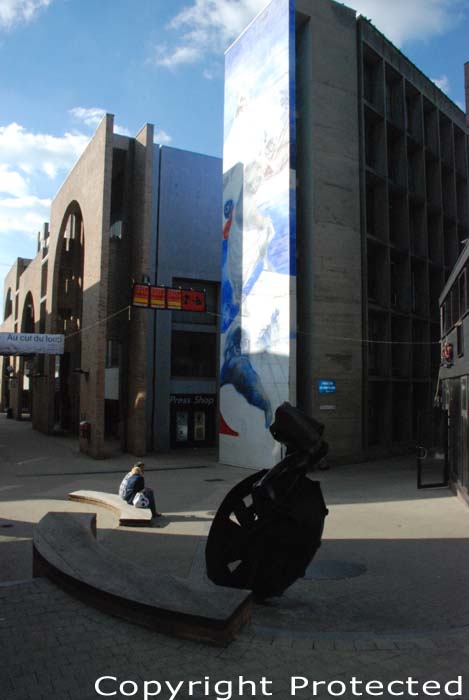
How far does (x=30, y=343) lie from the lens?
104 ft

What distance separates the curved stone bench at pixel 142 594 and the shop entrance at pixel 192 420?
23.6 meters

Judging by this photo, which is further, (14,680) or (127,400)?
(127,400)

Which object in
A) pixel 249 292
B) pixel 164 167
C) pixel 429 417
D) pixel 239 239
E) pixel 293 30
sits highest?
pixel 293 30

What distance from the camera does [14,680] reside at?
432 centimetres

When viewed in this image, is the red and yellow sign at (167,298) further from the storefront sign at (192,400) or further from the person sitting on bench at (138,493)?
the person sitting on bench at (138,493)

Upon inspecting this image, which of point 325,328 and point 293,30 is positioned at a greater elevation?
point 293,30

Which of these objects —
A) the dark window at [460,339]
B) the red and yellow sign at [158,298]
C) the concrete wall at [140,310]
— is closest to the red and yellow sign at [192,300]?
the red and yellow sign at [158,298]

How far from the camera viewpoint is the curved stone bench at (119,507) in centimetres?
1177

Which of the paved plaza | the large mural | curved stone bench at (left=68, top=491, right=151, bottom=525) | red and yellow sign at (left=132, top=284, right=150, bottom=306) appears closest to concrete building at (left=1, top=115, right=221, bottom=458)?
red and yellow sign at (left=132, top=284, right=150, bottom=306)

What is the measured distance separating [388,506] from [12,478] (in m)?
12.9

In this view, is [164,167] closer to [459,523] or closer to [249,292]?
[249,292]

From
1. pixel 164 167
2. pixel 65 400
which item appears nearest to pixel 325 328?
pixel 164 167

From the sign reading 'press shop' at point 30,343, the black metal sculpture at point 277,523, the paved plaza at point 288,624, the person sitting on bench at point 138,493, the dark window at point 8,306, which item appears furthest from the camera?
the dark window at point 8,306

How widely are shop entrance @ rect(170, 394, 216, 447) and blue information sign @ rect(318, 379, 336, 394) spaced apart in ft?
33.3
